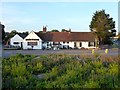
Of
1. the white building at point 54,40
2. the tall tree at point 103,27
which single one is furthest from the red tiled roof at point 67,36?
the tall tree at point 103,27

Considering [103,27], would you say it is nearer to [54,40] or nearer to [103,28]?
[103,28]

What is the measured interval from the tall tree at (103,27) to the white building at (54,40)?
3.07m

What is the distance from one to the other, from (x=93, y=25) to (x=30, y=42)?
14159mm

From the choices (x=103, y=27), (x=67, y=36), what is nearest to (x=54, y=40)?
(x=67, y=36)

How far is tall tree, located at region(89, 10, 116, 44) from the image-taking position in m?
64.6

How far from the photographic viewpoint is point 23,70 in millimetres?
13656

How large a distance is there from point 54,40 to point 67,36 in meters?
3.43

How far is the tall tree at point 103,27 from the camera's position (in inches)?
2542

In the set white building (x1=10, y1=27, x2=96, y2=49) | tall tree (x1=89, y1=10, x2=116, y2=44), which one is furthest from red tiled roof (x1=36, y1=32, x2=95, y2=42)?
tall tree (x1=89, y1=10, x2=116, y2=44)

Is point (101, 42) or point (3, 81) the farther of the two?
point (101, 42)

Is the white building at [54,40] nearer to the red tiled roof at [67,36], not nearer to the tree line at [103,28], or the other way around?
the red tiled roof at [67,36]

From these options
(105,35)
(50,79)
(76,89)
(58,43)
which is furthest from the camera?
(58,43)

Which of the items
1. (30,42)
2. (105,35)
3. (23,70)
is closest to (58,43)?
(30,42)

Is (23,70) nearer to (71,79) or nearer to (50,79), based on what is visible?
(50,79)
